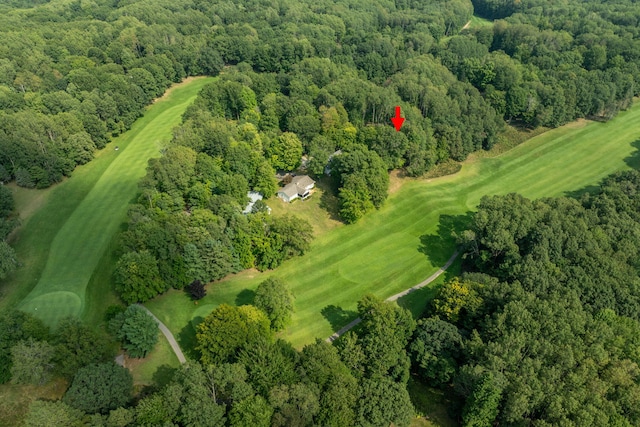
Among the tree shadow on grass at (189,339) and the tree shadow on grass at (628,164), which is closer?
the tree shadow on grass at (189,339)

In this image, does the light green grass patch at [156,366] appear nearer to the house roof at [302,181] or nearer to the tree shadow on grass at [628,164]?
the house roof at [302,181]

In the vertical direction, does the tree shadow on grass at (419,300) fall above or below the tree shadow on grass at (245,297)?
below

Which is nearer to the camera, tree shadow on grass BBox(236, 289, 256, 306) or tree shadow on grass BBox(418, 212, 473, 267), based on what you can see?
tree shadow on grass BBox(236, 289, 256, 306)

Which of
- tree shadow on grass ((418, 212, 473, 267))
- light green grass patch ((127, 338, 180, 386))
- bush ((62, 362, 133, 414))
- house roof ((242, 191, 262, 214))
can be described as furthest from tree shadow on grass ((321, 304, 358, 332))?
bush ((62, 362, 133, 414))

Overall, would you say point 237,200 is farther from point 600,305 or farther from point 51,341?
point 600,305

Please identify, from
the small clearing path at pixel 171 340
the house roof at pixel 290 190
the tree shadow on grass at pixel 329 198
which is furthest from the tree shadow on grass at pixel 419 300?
the small clearing path at pixel 171 340

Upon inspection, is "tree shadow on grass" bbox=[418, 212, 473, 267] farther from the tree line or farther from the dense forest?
the dense forest
